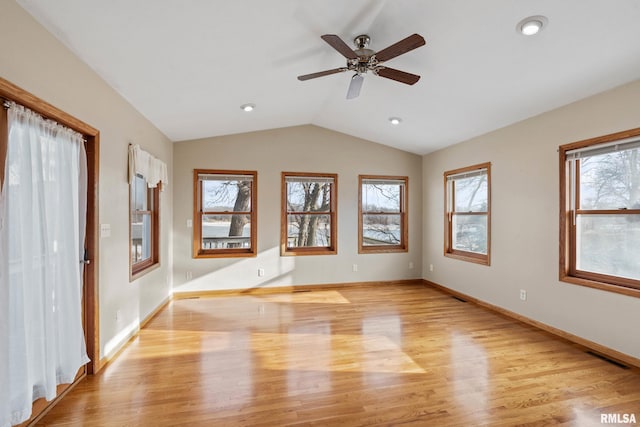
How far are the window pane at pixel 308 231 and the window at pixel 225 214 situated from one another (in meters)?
0.67

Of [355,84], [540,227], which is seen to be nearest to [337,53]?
[355,84]

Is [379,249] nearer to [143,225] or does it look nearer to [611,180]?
[611,180]

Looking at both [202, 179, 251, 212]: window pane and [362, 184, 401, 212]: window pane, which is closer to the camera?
[202, 179, 251, 212]: window pane

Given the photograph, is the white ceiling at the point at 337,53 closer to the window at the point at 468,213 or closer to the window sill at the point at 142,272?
the window at the point at 468,213

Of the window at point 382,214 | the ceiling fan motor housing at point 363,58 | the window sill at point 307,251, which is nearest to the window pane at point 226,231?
the window sill at point 307,251

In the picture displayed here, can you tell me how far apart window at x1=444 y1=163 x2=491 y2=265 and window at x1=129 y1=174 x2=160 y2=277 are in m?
4.60

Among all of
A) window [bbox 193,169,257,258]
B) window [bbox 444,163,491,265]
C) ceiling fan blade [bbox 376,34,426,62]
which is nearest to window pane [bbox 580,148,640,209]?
window [bbox 444,163,491,265]

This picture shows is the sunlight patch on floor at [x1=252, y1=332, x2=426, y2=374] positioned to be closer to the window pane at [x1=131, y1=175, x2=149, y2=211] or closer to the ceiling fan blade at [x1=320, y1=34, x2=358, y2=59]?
the window pane at [x1=131, y1=175, x2=149, y2=211]

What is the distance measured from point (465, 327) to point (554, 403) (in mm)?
1486

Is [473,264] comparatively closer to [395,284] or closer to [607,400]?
[395,284]

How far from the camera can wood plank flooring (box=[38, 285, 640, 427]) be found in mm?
2082

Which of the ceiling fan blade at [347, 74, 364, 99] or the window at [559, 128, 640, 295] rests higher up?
the ceiling fan blade at [347, 74, 364, 99]

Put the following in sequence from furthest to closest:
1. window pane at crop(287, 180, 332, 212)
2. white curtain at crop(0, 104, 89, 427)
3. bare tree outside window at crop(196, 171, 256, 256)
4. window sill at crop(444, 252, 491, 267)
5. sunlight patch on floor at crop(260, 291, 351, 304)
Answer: window pane at crop(287, 180, 332, 212) < bare tree outside window at crop(196, 171, 256, 256) < sunlight patch on floor at crop(260, 291, 351, 304) < window sill at crop(444, 252, 491, 267) < white curtain at crop(0, 104, 89, 427)

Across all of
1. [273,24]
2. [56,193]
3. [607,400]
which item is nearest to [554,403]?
[607,400]
